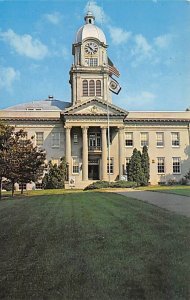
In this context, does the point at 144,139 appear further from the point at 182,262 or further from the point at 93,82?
the point at 182,262

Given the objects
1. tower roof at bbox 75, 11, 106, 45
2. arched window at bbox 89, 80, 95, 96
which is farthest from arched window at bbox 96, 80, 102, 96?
tower roof at bbox 75, 11, 106, 45

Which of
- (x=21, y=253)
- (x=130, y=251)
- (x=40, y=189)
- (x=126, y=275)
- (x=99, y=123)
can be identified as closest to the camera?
(x=126, y=275)

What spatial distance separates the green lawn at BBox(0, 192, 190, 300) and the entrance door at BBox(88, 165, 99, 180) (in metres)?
18.1

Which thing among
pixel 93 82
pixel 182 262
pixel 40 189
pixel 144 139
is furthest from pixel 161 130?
pixel 182 262

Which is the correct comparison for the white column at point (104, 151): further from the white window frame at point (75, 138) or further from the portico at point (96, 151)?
the white window frame at point (75, 138)

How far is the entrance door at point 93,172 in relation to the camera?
72.1ft

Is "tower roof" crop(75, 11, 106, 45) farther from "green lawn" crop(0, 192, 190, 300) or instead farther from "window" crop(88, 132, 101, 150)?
"window" crop(88, 132, 101, 150)

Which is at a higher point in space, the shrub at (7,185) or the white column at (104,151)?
the white column at (104,151)

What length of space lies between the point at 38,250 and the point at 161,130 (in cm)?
1314

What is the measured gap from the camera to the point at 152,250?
270 centimetres

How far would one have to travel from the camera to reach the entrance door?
21967 millimetres

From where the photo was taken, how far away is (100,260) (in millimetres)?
2773

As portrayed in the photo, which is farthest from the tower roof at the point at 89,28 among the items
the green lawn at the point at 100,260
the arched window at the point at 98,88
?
the arched window at the point at 98,88

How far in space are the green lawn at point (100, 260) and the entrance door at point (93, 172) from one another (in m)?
18.1
